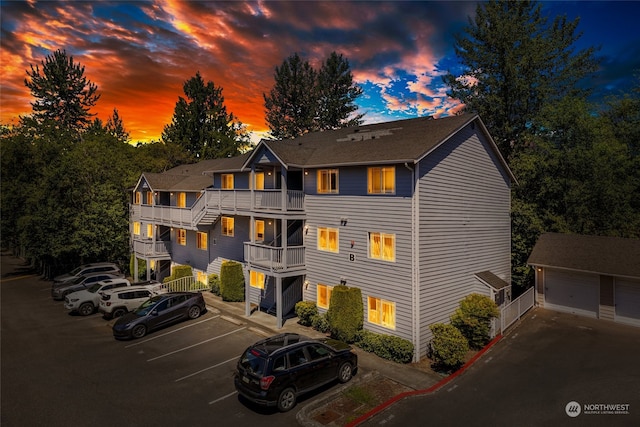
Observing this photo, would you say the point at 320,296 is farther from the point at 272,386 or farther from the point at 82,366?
the point at 82,366

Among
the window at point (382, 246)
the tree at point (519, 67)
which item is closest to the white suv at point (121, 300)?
the window at point (382, 246)

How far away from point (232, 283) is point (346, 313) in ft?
35.1

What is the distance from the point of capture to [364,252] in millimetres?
18578

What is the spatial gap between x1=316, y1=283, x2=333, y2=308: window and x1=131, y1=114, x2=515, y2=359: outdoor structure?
0.22 feet

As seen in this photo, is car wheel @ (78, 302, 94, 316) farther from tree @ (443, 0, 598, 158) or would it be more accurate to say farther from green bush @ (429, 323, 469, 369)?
tree @ (443, 0, 598, 158)

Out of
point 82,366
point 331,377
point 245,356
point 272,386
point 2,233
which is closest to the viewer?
point 272,386

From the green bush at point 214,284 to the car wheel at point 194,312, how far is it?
16.8ft

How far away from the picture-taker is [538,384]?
44.6 ft

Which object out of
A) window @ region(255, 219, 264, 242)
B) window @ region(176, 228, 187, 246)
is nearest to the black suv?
window @ region(255, 219, 264, 242)

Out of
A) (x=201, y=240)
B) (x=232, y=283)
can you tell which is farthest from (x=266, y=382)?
A: (x=201, y=240)

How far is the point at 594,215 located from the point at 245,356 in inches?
1040

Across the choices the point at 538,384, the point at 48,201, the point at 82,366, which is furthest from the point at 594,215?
the point at 48,201

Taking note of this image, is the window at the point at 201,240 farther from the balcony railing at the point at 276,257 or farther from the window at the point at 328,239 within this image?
the window at the point at 328,239

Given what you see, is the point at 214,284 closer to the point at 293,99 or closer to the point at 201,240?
the point at 201,240
